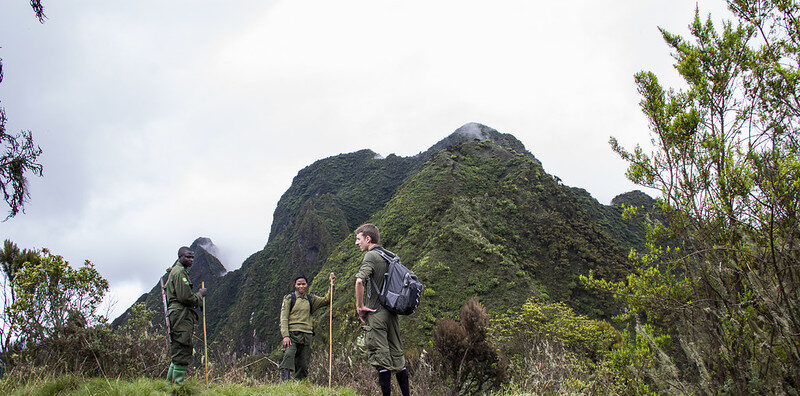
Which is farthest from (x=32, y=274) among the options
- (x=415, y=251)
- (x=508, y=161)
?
(x=508, y=161)

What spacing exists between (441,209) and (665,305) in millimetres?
33541

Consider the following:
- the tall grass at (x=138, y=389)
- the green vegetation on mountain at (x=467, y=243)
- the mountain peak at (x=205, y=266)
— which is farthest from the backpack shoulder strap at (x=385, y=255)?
the mountain peak at (x=205, y=266)

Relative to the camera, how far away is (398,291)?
3.92 meters

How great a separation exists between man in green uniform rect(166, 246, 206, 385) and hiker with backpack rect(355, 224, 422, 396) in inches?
84.3

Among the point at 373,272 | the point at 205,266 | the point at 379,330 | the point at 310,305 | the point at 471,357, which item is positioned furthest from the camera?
the point at 205,266

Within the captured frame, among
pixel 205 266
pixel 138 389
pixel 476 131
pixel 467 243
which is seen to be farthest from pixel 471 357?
pixel 205 266

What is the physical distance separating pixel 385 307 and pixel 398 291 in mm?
199

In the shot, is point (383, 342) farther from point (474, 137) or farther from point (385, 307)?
point (474, 137)

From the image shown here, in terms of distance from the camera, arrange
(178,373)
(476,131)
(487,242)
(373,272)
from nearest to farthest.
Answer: (373,272) → (178,373) → (487,242) → (476,131)

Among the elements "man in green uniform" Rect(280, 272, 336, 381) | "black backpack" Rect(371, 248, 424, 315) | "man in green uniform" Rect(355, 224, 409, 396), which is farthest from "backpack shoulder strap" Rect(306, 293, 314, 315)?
"black backpack" Rect(371, 248, 424, 315)

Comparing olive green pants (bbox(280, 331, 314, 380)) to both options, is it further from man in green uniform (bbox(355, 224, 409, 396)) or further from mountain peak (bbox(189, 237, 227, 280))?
mountain peak (bbox(189, 237, 227, 280))

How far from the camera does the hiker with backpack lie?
3.81 metres

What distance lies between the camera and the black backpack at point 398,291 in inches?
153

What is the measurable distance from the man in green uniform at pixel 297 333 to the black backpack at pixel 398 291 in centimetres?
223
